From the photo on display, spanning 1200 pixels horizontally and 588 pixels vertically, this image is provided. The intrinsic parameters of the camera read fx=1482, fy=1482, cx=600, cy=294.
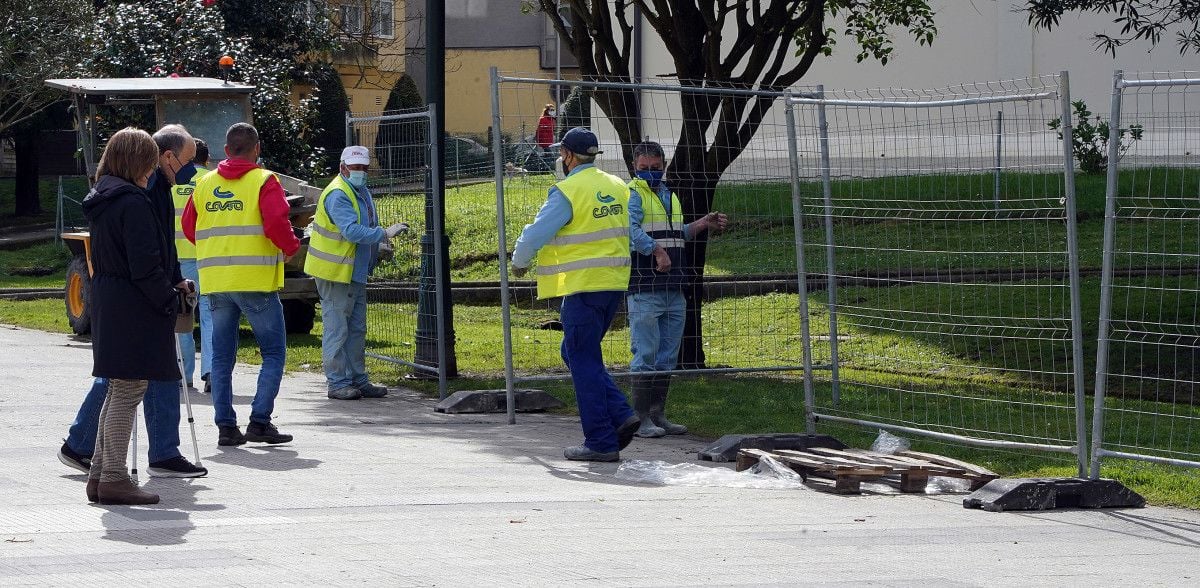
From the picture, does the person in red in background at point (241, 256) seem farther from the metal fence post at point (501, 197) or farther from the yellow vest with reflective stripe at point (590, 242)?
the yellow vest with reflective stripe at point (590, 242)

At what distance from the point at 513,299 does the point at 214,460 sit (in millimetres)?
9685

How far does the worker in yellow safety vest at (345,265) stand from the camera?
10.9 m

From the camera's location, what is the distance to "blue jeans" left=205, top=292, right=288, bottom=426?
8883 mm

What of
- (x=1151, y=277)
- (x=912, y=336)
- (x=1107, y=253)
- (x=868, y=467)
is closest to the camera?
(x=1107, y=253)

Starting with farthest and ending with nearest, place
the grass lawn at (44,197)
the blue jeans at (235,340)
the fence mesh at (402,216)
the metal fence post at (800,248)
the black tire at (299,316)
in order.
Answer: the grass lawn at (44,197), the black tire at (299,316), the fence mesh at (402,216), the metal fence post at (800,248), the blue jeans at (235,340)

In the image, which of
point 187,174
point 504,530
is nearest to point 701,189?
point 187,174

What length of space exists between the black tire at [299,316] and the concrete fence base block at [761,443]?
7.78 meters

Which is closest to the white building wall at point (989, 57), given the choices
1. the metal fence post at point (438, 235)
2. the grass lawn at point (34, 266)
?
the grass lawn at point (34, 266)

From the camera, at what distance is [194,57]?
2117 centimetres

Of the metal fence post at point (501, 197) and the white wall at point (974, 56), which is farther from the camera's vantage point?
the white wall at point (974, 56)

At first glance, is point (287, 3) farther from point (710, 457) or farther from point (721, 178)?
point (710, 457)

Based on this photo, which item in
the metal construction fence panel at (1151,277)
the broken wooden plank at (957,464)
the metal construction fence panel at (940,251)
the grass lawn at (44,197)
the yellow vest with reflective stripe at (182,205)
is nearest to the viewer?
the metal construction fence panel at (1151,277)

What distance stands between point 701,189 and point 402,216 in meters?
2.72

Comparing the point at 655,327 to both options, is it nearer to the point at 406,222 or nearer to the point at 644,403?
the point at 644,403
